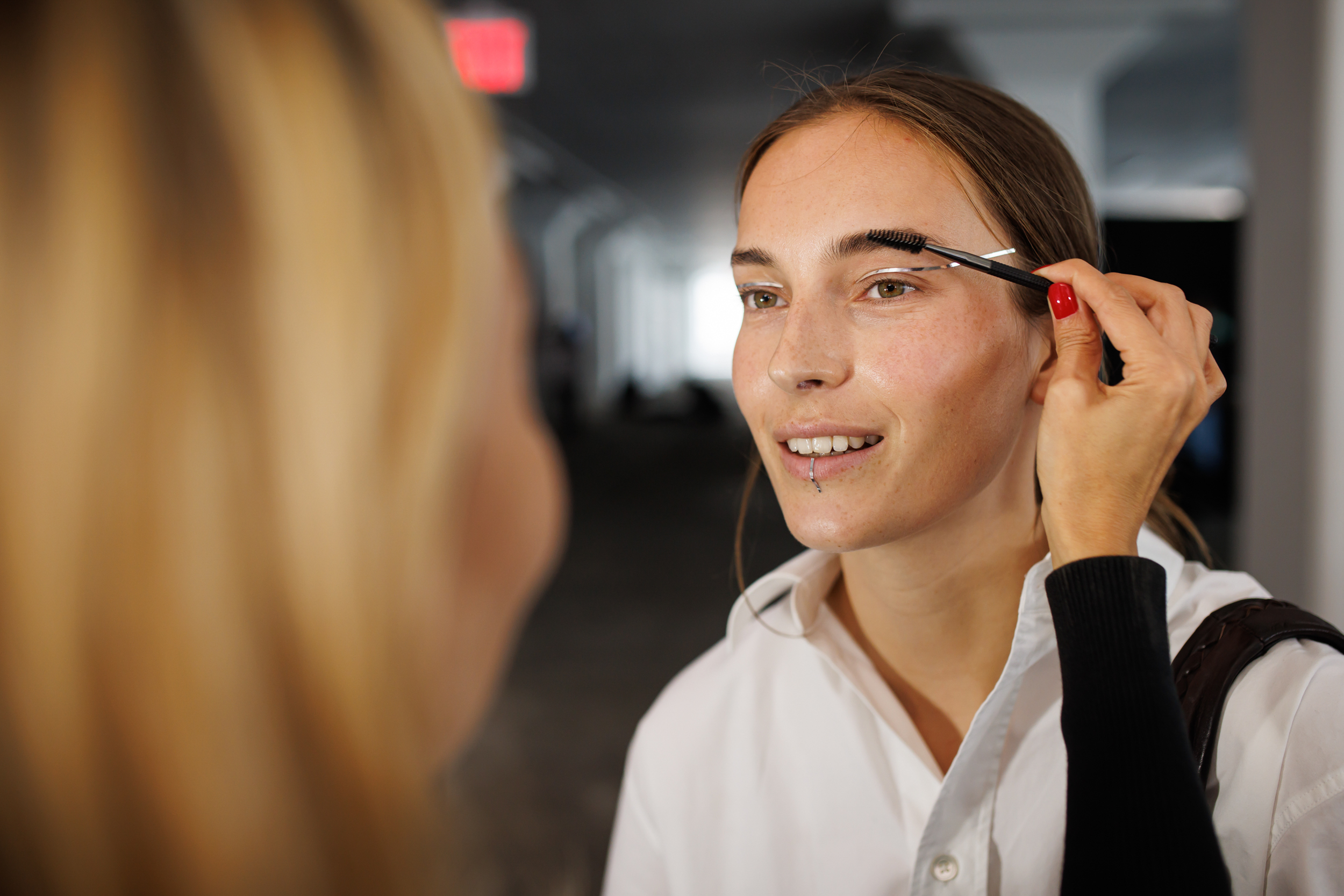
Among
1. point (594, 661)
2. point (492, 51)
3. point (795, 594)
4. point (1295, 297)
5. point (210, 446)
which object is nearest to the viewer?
point (210, 446)

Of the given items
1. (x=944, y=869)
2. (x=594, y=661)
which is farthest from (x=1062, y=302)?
(x=594, y=661)

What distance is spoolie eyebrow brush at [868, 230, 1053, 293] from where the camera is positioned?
0.93 meters

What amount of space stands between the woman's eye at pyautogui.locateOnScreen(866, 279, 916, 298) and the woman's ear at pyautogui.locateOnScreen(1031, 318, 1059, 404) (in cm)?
18

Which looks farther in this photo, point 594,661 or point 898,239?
point 594,661

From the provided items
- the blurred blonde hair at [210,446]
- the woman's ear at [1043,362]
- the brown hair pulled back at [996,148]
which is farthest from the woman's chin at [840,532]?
the blurred blonde hair at [210,446]

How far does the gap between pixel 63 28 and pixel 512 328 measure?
0.35 m

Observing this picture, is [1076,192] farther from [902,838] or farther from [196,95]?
[196,95]

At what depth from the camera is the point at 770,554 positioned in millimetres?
5996

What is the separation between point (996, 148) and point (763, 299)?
33 cm

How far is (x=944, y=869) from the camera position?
3.20 feet

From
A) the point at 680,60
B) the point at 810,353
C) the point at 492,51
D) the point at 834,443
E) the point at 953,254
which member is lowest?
the point at 834,443

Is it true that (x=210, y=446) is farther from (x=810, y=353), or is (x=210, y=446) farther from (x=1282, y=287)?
(x=1282, y=287)

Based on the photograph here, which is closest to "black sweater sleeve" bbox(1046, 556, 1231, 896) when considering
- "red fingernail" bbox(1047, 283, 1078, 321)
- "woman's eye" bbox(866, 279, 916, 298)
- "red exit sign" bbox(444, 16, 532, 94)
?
"red fingernail" bbox(1047, 283, 1078, 321)

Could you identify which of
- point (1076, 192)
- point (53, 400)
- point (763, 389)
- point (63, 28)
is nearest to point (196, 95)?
point (63, 28)
